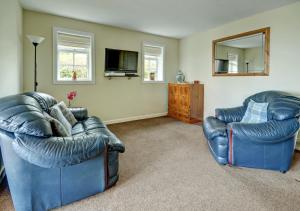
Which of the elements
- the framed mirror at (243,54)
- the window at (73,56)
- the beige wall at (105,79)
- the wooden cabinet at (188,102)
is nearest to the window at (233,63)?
the framed mirror at (243,54)

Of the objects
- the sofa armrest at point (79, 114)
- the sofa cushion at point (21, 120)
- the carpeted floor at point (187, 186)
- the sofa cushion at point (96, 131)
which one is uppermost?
the sofa cushion at point (21, 120)

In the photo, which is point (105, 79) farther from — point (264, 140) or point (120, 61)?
point (264, 140)

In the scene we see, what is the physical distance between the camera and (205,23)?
436cm

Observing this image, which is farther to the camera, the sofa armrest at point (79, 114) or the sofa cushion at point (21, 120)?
the sofa armrest at point (79, 114)

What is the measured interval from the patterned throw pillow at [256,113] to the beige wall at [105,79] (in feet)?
9.81

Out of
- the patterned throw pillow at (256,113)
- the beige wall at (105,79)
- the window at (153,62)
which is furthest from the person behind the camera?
the window at (153,62)

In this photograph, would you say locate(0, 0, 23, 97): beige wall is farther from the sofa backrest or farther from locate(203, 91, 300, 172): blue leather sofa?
the sofa backrest

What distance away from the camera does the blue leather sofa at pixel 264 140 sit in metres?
2.26

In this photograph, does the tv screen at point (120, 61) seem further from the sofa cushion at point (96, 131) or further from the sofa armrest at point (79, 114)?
the sofa cushion at point (96, 131)

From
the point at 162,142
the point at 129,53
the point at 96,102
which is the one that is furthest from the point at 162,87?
the point at 162,142

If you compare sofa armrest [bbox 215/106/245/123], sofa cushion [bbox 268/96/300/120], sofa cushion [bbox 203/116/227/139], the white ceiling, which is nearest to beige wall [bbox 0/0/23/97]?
the white ceiling

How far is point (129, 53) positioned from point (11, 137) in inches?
147

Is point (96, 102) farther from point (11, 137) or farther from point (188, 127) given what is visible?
point (11, 137)

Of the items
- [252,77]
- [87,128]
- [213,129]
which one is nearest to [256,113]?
[213,129]
